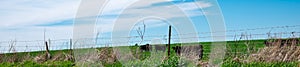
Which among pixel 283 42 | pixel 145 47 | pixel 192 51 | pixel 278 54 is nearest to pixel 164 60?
pixel 192 51

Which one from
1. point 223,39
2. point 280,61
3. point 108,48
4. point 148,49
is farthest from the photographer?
point 148,49

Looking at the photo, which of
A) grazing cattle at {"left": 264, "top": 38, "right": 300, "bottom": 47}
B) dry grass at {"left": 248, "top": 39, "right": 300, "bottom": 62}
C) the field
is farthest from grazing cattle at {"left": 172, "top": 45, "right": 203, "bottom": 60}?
grazing cattle at {"left": 264, "top": 38, "right": 300, "bottom": 47}

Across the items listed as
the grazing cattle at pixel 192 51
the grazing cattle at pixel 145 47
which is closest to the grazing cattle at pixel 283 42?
the grazing cattle at pixel 192 51

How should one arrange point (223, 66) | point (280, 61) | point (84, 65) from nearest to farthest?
point (223, 66) < point (280, 61) < point (84, 65)

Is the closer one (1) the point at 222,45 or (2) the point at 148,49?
(1) the point at 222,45

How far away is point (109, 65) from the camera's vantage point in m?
13.6

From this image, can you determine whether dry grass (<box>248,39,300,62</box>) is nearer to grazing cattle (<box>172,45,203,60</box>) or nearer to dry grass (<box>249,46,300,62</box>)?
dry grass (<box>249,46,300,62</box>)

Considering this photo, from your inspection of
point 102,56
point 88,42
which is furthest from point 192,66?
point 88,42

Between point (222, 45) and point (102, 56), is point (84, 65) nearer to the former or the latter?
point (102, 56)

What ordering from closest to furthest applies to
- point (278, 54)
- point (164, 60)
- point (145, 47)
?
point (164, 60)
point (278, 54)
point (145, 47)

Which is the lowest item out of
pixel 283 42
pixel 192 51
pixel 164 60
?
pixel 164 60

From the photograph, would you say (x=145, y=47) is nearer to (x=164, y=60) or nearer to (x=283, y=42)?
(x=283, y=42)

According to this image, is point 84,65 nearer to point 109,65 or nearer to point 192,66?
point 109,65

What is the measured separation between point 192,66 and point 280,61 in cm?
268
